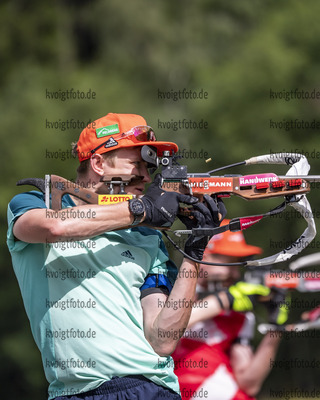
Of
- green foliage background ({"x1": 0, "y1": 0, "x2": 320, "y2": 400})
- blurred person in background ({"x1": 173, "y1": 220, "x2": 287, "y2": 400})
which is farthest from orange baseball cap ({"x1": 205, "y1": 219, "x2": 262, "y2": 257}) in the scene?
green foliage background ({"x1": 0, "y1": 0, "x2": 320, "y2": 400})

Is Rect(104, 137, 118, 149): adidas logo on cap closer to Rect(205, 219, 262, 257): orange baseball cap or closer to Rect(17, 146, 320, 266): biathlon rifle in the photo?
Rect(17, 146, 320, 266): biathlon rifle

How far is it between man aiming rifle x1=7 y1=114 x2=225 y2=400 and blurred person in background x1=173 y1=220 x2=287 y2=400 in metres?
1.65

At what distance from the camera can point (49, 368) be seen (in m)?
3.09

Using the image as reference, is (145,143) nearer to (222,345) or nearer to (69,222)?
(69,222)

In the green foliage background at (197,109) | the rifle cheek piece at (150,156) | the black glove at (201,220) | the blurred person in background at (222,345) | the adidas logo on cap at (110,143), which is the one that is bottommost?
the blurred person in background at (222,345)

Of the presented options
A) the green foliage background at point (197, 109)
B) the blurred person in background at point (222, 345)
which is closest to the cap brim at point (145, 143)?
the blurred person in background at point (222, 345)

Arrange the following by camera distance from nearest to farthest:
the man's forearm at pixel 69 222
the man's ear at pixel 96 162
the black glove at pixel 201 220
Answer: the man's forearm at pixel 69 222 → the black glove at pixel 201 220 → the man's ear at pixel 96 162

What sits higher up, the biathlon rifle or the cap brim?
the cap brim

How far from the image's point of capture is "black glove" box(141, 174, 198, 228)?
3.10 meters

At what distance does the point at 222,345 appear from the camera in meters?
5.10

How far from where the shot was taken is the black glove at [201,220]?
3.27 meters

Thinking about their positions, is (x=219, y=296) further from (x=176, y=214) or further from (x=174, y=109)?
(x=174, y=109)

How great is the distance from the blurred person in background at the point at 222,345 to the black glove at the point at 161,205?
75.2 inches

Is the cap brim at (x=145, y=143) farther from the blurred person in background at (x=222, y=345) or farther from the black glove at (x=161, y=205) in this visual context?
the blurred person in background at (x=222, y=345)
